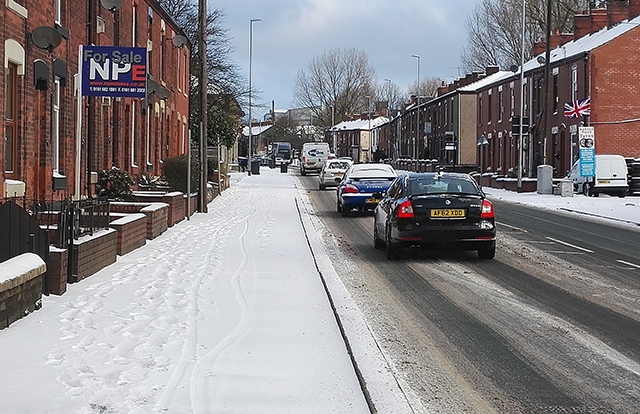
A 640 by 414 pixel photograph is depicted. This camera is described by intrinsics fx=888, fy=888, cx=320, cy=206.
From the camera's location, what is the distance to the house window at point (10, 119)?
15.2 metres

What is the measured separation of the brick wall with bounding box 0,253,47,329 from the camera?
306 inches

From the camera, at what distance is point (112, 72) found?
13.9 m

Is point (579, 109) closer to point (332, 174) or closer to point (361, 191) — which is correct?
point (332, 174)

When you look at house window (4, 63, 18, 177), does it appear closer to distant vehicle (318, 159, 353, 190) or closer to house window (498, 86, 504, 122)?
distant vehicle (318, 159, 353, 190)

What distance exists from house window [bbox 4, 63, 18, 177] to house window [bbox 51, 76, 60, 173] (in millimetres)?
2150

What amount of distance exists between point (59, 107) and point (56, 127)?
1.41 ft

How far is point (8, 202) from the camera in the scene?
8.93m

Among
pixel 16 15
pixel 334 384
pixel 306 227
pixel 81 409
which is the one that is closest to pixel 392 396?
pixel 334 384

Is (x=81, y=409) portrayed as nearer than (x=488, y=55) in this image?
Yes

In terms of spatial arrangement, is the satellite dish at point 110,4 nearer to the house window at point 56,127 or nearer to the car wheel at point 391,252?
the house window at point 56,127

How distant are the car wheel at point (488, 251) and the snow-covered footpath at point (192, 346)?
3128mm

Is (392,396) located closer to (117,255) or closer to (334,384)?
(334,384)

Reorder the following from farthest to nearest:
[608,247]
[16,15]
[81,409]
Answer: [608,247] < [16,15] < [81,409]

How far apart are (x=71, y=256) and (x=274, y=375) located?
4469 mm
